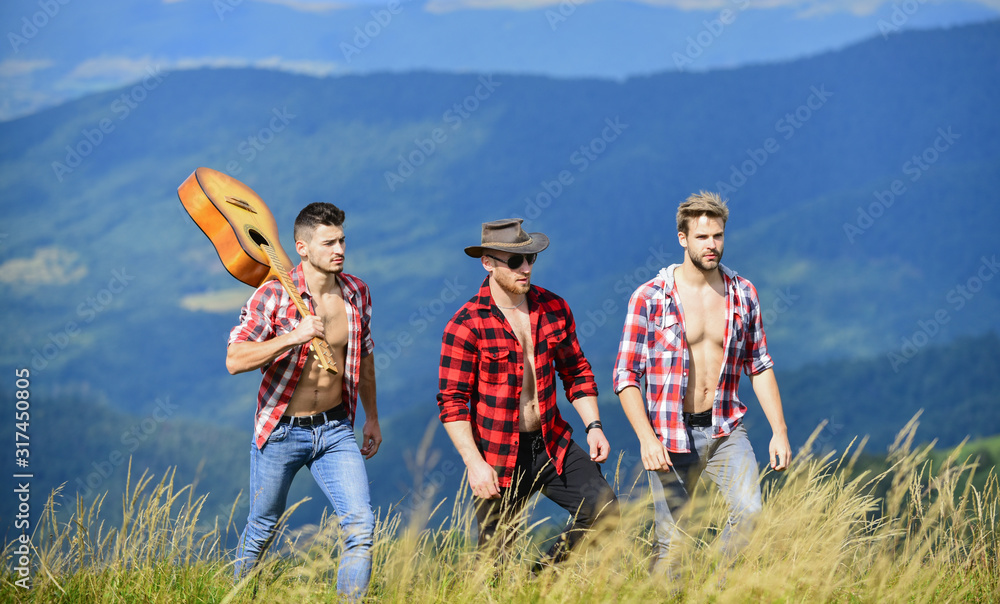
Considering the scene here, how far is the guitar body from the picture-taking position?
3.74m

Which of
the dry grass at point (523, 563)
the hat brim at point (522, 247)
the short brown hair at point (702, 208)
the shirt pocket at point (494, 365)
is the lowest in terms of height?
the dry grass at point (523, 563)

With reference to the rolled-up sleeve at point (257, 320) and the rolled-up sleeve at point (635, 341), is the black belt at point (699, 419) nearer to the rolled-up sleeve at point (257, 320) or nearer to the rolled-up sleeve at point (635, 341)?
the rolled-up sleeve at point (635, 341)

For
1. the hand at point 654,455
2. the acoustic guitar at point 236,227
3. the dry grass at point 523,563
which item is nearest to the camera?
the dry grass at point 523,563

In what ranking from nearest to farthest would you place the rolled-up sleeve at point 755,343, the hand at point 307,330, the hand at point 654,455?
the hand at point 307,330
the hand at point 654,455
the rolled-up sleeve at point 755,343

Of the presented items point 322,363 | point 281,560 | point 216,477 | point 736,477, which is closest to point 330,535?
point 281,560

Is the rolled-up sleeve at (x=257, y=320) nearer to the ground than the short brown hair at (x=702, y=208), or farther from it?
nearer to the ground

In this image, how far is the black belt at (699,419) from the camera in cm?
374

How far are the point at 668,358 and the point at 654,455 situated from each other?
0.43 metres

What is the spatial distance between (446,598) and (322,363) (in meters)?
0.97

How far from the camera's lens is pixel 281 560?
3.42m

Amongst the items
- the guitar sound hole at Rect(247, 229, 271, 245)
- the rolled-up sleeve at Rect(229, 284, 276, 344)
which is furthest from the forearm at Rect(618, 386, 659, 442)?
the guitar sound hole at Rect(247, 229, 271, 245)

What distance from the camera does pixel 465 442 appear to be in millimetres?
3535

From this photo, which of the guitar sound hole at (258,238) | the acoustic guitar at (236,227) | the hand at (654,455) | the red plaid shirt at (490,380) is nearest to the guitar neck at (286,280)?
the acoustic guitar at (236,227)

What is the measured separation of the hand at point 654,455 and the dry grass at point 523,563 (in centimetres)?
23
